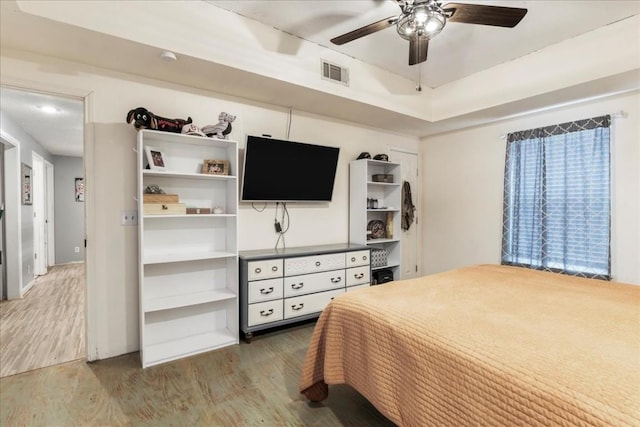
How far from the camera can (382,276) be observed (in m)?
3.97

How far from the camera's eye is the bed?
3.10 feet

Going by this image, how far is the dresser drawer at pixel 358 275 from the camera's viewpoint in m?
3.36

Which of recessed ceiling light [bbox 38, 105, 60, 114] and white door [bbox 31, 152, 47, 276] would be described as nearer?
recessed ceiling light [bbox 38, 105, 60, 114]

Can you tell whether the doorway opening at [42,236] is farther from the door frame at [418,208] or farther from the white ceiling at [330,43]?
the door frame at [418,208]

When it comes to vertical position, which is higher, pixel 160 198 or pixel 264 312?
pixel 160 198

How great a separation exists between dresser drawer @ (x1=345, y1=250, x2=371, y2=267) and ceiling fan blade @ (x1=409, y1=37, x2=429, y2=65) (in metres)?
1.90

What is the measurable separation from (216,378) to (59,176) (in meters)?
6.77

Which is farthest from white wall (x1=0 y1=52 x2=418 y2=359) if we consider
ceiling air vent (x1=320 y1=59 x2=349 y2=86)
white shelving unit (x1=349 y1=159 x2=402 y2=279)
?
white shelving unit (x1=349 y1=159 x2=402 y2=279)

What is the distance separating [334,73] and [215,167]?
1433 millimetres

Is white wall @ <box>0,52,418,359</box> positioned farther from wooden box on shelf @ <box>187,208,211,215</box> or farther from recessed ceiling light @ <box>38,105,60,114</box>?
recessed ceiling light @ <box>38,105,60,114</box>

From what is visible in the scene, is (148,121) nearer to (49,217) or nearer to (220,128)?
(220,128)

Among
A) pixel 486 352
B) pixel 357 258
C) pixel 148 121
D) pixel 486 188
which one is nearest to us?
pixel 486 352

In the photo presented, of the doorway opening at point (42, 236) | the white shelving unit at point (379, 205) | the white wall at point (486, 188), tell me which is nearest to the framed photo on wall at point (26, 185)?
the doorway opening at point (42, 236)

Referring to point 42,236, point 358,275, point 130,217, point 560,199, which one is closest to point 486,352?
point 358,275
